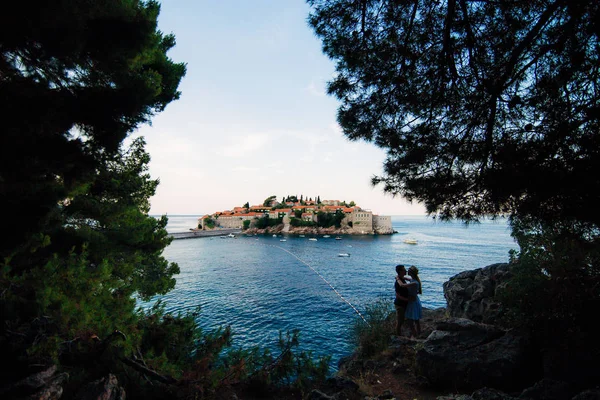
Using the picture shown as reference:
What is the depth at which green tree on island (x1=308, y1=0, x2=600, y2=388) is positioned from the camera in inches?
97.2

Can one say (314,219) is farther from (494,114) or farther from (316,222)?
(494,114)

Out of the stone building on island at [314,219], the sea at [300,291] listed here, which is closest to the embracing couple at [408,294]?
the sea at [300,291]

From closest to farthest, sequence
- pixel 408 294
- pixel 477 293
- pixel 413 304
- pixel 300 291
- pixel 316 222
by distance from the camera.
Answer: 1. pixel 408 294
2. pixel 413 304
3. pixel 477 293
4. pixel 300 291
5. pixel 316 222

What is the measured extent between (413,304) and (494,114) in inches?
213

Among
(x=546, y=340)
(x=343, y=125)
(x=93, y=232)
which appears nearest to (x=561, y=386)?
(x=546, y=340)

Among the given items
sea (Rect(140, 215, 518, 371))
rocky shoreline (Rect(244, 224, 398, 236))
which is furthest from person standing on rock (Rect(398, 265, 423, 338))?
rocky shoreline (Rect(244, 224, 398, 236))

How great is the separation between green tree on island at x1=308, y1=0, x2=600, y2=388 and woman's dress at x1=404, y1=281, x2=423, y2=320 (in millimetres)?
2318

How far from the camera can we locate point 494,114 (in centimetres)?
296

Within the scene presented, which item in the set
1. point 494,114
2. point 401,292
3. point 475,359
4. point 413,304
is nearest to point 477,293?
point 413,304

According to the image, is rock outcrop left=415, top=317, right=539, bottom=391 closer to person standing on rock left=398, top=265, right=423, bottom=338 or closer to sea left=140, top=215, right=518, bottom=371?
person standing on rock left=398, top=265, right=423, bottom=338

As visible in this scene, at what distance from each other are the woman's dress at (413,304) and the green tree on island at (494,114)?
2.32 meters

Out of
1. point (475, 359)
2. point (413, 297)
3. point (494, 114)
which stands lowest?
point (475, 359)

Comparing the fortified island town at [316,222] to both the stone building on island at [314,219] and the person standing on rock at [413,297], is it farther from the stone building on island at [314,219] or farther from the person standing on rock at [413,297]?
the person standing on rock at [413,297]

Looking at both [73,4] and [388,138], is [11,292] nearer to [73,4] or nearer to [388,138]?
[73,4]
